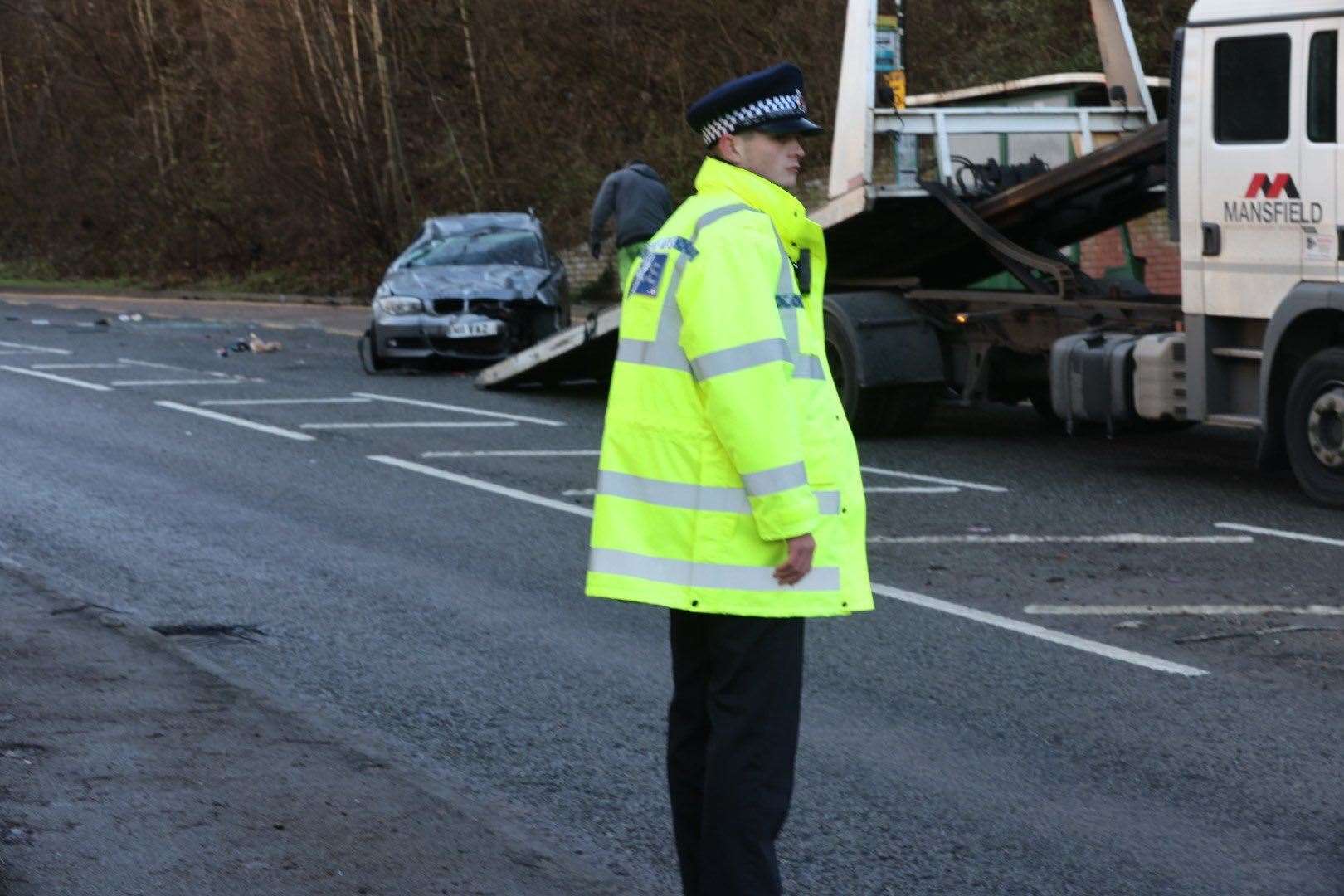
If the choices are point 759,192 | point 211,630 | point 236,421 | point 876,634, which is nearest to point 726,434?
point 759,192

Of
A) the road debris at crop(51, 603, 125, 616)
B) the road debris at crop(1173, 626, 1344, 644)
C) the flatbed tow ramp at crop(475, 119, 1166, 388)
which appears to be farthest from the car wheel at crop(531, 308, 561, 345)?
the road debris at crop(1173, 626, 1344, 644)

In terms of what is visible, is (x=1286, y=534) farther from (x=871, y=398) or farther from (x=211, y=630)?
(x=211, y=630)

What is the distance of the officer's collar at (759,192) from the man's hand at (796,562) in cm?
63

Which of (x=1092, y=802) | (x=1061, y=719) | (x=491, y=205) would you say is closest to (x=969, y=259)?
(x=1061, y=719)

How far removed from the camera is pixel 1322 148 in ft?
33.0

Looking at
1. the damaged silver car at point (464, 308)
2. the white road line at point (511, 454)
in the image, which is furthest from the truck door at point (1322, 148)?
the damaged silver car at point (464, 308)

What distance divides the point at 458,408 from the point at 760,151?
1174 centimetres

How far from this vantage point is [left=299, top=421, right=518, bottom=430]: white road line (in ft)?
46.5

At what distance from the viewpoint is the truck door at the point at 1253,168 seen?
403 inches

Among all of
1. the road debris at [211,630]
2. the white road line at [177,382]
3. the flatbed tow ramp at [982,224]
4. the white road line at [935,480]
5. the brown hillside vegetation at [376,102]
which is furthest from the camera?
the brown hillside vegetation at [376,102]

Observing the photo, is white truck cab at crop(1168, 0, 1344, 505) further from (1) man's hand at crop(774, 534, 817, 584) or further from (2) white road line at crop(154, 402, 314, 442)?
(1) man's hand at crop(774, 534, 817, 584)

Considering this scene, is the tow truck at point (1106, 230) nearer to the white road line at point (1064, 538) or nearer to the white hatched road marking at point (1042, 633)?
the white road line at point (1064, 538)

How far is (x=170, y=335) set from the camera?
24.7 metres

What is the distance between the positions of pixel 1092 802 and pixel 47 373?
15.2 m
